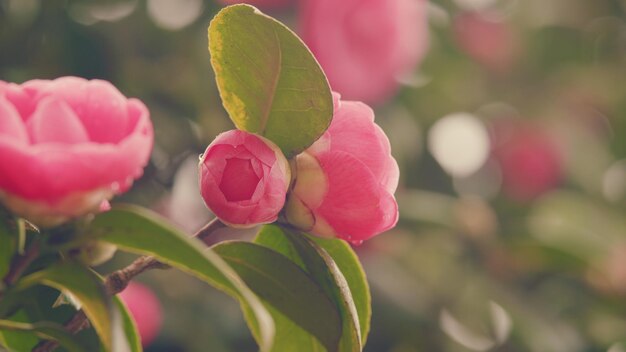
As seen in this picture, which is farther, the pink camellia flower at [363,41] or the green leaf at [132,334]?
the pink camellia flower at [363,41]

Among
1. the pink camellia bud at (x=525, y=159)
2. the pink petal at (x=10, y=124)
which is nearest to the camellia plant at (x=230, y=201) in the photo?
the pink petal at (x=10, y=124)

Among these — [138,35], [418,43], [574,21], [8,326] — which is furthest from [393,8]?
[8,326]

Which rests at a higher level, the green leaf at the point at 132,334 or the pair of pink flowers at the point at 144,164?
the pair of pink flowers at the point at 144,164

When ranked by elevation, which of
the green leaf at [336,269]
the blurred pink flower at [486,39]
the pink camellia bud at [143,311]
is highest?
the green leaf at [336,269]

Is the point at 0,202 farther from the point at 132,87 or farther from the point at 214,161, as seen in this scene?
the point at 132,87

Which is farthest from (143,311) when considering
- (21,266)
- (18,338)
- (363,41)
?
(21,266)

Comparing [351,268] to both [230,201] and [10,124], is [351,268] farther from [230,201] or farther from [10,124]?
[10,124]

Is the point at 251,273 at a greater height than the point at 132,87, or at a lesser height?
greater

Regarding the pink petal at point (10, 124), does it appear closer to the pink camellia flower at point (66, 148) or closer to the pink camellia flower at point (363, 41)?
the pink camellia flower at point (66, 148)
